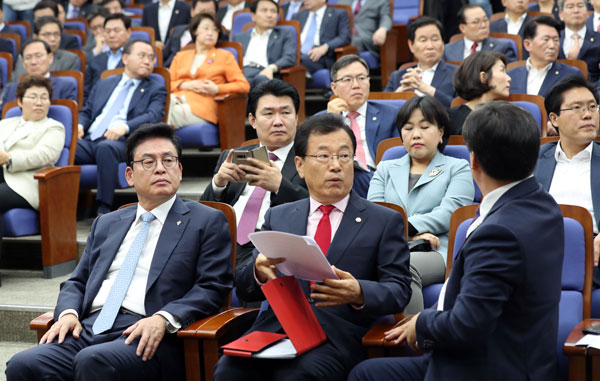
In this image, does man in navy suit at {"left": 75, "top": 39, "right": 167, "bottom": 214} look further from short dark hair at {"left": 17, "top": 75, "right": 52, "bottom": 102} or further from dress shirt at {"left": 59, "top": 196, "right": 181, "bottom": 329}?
dress shirt at {"left": 59, "top": 196, "right": 181, "bottom": 329}

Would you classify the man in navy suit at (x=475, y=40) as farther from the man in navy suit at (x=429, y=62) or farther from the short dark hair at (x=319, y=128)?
the short dark hair at (x=319, y=128)

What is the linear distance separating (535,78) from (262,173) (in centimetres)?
215

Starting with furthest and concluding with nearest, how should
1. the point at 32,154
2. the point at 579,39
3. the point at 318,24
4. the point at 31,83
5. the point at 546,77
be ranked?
1. the point at 318,24
2. the point at 579,39
3. the point at 546,77
4. the point at 31,83
5. the point at 32,154

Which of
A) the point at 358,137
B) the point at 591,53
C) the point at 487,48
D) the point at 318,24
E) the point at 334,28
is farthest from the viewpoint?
the point at 318,24

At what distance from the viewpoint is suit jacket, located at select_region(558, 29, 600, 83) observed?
14.5 feet

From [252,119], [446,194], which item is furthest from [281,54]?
[446,194]

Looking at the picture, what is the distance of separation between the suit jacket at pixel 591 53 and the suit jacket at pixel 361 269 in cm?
284

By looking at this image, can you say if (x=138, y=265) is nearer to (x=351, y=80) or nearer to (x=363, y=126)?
(x=363, y=126)

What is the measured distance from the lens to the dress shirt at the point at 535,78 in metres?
3.98

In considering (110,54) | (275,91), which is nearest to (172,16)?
(110,54)

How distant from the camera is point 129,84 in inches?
175

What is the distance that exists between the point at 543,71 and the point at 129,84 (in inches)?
89.4

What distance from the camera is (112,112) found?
14.5 ft

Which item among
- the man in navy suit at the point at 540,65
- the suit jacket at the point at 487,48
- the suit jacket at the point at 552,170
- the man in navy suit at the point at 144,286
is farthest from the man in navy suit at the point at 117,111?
the suit jacket at the point at 552,170
